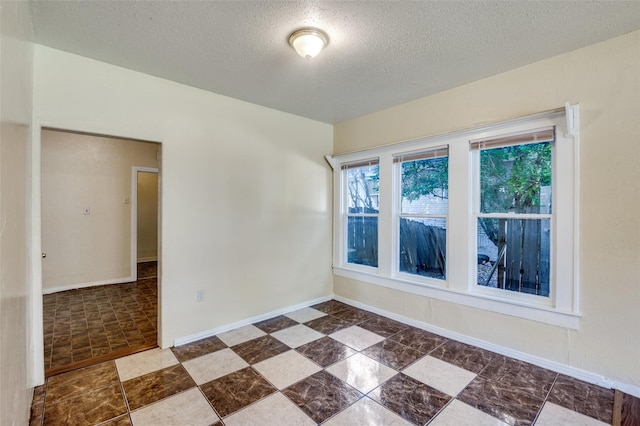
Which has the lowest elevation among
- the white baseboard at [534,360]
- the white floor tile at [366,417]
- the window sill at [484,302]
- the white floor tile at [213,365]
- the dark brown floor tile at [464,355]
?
the white floor tile at [366,417]

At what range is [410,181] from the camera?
352 cm

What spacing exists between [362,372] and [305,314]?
1.42 metres

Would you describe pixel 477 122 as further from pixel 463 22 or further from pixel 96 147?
pixel 96 147

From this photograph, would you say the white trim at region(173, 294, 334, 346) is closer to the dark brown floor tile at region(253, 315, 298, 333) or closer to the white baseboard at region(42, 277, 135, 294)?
the dark brown floor tile at region(253, 315, 298, 333)

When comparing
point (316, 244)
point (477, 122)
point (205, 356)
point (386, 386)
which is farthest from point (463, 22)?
point (205, 356)

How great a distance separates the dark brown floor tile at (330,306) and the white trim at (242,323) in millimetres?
86

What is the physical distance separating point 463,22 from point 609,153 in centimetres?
148

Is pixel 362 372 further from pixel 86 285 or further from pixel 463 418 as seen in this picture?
pixel 86 285

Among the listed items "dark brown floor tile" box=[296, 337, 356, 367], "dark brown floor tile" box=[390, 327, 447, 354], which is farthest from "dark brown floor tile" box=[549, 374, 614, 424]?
"dark brown floor tile" box=[296, 337, 356, 367]

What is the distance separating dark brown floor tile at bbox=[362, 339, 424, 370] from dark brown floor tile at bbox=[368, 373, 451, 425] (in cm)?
23

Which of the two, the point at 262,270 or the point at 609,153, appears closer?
the point at 609,153

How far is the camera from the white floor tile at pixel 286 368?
2.29 m

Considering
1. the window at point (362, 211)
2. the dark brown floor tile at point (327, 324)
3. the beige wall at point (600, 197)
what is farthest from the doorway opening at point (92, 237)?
→ the beige wall at point (600, 197)

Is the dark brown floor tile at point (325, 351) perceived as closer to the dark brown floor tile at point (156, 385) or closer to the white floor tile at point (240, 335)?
the white floor tile at point (240, 335)
